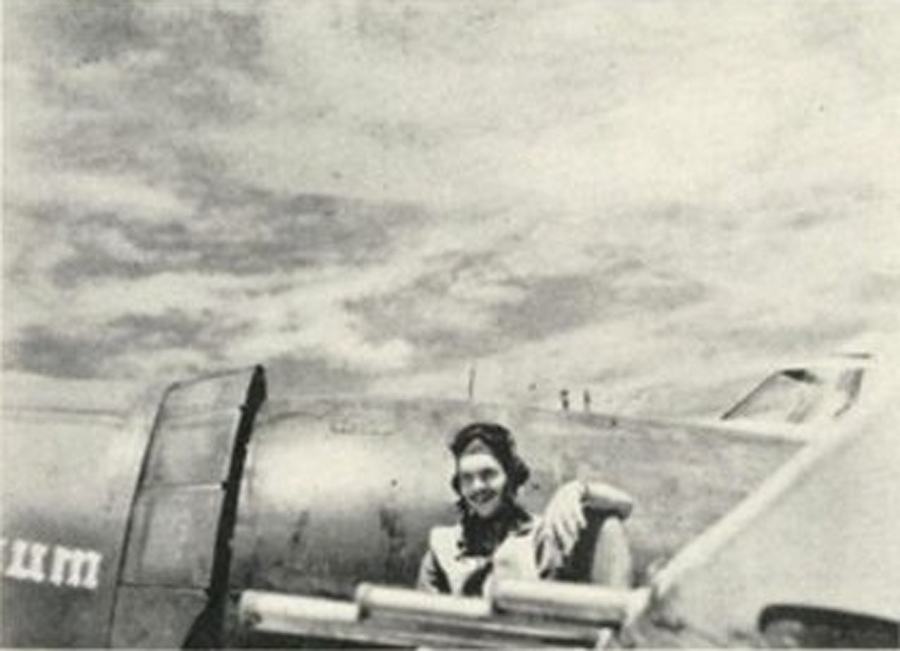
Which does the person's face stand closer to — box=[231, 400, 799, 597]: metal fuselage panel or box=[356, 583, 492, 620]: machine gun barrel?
box=[231, 400, 799, 597]: metal fuselage panel

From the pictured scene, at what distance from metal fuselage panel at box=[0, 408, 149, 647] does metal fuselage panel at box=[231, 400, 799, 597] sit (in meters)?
0.43

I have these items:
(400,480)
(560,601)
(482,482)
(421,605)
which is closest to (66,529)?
(400,480)

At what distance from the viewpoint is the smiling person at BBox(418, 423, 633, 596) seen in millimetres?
3654

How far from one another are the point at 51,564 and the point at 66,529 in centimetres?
12

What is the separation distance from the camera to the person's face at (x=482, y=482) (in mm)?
3801

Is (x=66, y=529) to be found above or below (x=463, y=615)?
above

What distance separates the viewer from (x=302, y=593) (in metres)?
3.87

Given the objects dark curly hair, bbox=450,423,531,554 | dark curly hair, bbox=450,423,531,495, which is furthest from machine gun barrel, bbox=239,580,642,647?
dark curly hair, bbox=450,423,531,495

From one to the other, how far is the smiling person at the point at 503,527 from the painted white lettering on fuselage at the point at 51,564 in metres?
1.06

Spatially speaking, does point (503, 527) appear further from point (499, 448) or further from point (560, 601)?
point (560, 601)

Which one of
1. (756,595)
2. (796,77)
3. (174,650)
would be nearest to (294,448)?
(174,650)

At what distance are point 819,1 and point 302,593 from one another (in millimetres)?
3267

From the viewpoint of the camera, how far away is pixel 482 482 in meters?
3.83

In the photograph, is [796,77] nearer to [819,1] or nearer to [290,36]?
[819,1]
